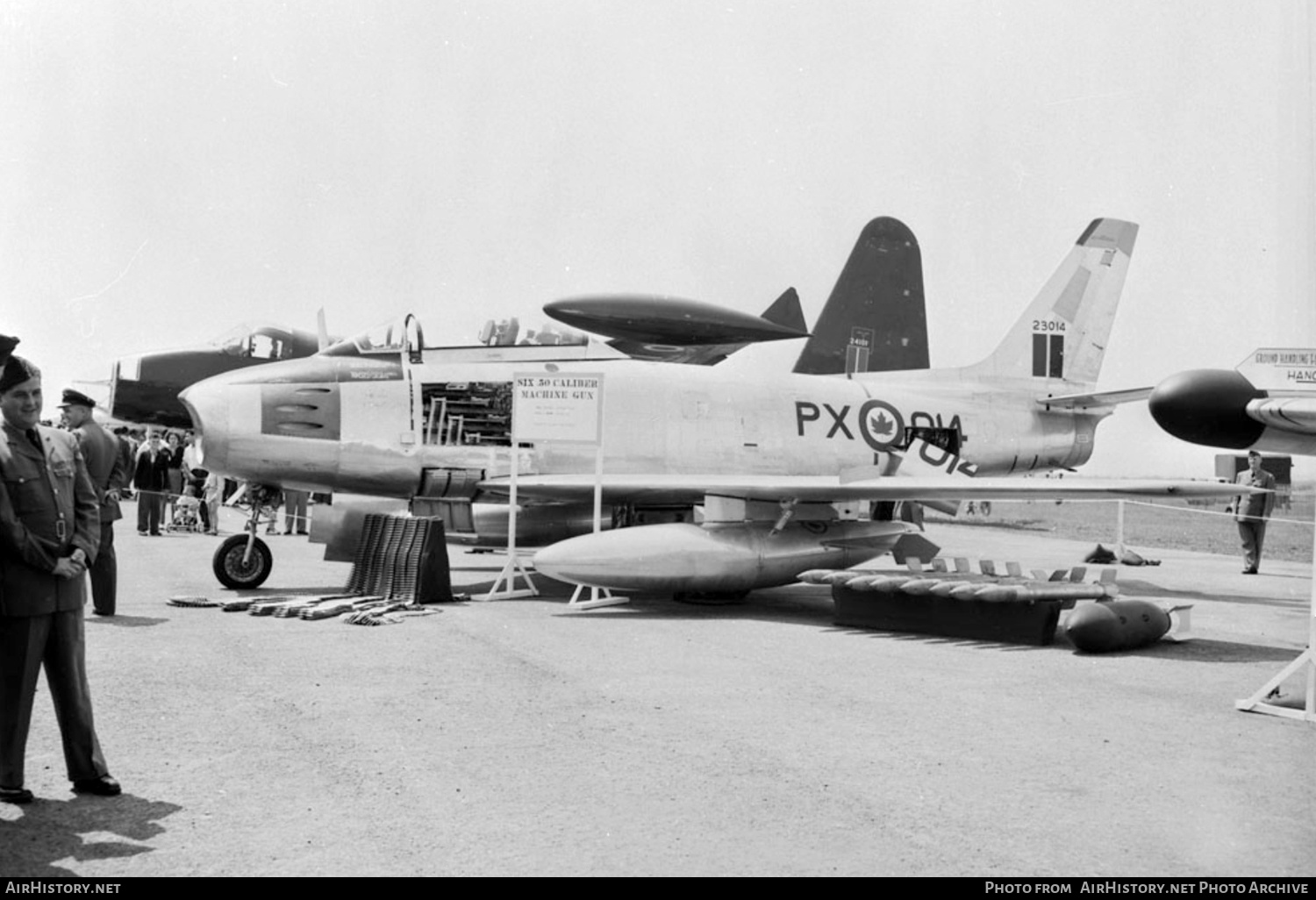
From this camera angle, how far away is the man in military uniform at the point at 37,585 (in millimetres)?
4164

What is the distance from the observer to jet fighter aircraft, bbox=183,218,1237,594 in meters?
10.3

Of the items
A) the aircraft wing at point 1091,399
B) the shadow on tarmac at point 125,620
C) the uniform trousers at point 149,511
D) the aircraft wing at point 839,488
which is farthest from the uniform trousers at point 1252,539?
the uniform trousers at point 149,511

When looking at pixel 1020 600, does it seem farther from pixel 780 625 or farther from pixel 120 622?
pixel 120 622

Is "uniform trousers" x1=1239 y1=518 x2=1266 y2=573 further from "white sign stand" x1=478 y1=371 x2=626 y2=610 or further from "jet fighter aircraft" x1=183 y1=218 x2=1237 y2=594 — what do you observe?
"white sign stand" x1=478 y1=371 x2=626 y2=610

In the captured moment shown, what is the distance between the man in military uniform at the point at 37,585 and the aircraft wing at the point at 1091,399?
13.2 metres

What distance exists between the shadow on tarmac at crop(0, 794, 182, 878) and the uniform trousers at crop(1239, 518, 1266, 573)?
1571cm

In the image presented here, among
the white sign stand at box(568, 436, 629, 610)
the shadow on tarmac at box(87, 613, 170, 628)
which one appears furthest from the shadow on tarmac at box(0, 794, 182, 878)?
the white sign stand at box(568, 436, 629, 610)

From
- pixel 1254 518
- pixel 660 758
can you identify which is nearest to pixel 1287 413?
pixel 660 758

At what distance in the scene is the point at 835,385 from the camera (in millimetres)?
13688

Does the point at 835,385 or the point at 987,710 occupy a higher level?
the point at 835,385

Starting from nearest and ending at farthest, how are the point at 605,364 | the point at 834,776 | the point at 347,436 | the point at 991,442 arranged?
the point at 834,776 < the point at 347,436 < the point at 605,364 < the point at 991,442

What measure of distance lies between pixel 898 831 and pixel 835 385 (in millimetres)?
10075

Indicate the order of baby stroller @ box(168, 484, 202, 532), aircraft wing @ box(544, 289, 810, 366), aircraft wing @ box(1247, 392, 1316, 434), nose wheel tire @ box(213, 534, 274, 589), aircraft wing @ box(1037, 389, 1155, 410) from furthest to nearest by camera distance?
baby stroller @ box(168, 484, 202, 532)
aircraft wing @ box(1037, 389, 1155, 410)
aircraft wing @ box(544, 289, 810, 366)
nose wheel tire @ box(213, 534, 274, 589)
aircraft wing @ box(1247, 392, 1316, 434)
